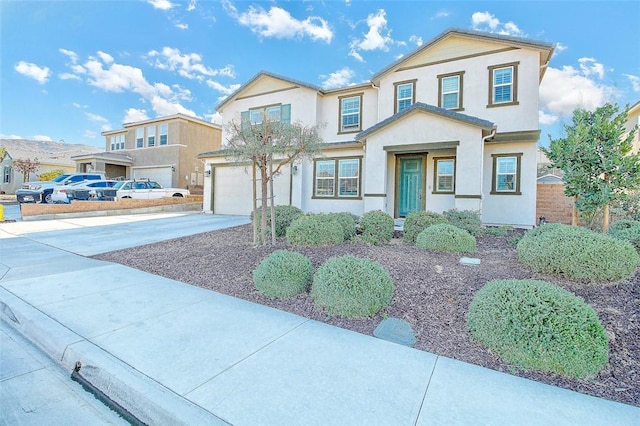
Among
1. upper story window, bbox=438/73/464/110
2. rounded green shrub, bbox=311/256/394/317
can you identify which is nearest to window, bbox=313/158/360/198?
upper story window, bbox=438/73/464/110

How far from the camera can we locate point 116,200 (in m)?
17.4

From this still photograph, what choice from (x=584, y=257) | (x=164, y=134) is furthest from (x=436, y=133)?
(x=164, y=134)

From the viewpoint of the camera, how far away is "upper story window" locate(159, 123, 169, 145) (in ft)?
76.2

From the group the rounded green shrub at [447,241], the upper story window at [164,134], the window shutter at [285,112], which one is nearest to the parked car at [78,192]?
the upper story window at [164,134]

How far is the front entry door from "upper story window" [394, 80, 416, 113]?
2.23 m

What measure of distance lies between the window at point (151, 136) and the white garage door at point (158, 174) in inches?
78.0

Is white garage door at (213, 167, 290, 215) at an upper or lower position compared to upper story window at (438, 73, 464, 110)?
lower

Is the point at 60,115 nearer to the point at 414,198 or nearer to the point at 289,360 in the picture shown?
the point at 414,198

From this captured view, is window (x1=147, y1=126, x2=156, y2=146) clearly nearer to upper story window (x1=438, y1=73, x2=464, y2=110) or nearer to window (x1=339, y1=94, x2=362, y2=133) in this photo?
window (x1=339, y1=94, x2=362, y2=133)

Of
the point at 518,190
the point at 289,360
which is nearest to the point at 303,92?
the point at 518,190

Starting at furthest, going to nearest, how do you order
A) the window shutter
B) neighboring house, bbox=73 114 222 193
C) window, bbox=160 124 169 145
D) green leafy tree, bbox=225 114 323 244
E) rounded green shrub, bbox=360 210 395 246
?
window, bbox=160 124 169 145
neighboring house, bbox=73 114 222 193
the window shutter
rounded green shrub, bbox=360 210 395 246
green leafy tree, bbox=225 114 323 244

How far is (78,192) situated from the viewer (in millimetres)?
17672

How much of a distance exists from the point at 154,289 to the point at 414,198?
10.4 metres

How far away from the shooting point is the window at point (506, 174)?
11.2 meters
